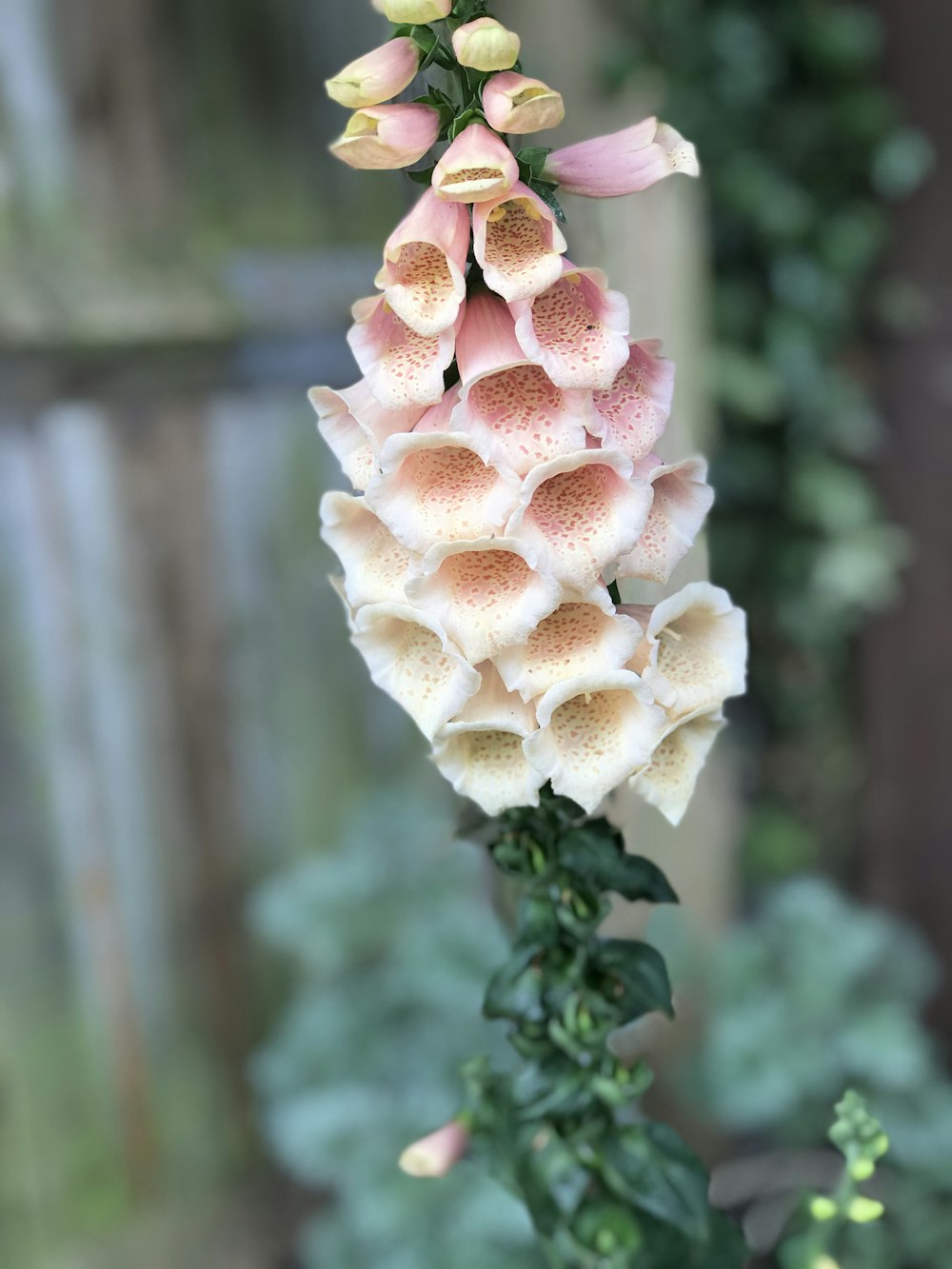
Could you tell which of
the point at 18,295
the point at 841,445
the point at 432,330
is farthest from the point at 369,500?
the point at 841,445

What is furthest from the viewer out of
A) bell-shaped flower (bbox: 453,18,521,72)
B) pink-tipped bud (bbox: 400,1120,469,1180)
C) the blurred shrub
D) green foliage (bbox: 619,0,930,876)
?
green foliage (bbox: 619,0,930,876)

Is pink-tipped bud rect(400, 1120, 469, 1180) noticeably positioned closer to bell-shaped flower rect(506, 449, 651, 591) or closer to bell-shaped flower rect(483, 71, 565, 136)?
bell-shaped flower rect(506, 449, 651, 591)

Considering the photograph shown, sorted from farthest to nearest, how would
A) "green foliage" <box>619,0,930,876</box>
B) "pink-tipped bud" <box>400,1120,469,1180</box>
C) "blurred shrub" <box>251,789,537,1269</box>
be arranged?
1. "green foliage" <box>619,0,930,876</box>
2. "blurred shrub" <box>251,789,537,1269</box>
3. "pink-tipped bud" <box>400,1120,469,1180</box>

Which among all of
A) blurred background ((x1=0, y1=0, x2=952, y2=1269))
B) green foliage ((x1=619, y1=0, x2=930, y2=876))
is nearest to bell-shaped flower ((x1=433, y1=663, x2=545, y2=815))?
blurred background ((x1=0, y1=0, x2=952, y2=1269))

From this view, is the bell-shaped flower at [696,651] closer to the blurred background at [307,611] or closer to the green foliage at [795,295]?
the blurred background at [307,611]

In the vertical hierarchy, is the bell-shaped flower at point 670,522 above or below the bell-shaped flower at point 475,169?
below

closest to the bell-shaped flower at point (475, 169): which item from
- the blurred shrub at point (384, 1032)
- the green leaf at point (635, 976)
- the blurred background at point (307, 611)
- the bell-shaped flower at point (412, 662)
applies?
the bell-shaped flower at point (412, 662)

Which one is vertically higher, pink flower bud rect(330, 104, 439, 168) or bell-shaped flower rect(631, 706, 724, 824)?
pink flower bud rect(330, 104, 439, 168)

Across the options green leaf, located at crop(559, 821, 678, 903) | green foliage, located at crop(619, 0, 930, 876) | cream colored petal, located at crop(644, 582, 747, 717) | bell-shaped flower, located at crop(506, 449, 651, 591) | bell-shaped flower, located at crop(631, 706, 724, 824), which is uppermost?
green foliage, located at crop(619, 0, 930, 876)
